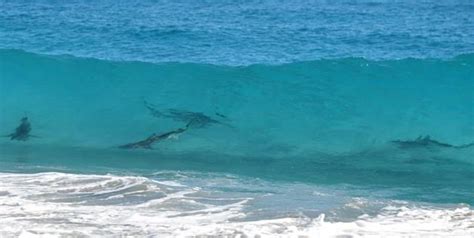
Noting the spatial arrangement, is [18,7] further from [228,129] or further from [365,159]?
[365,159]

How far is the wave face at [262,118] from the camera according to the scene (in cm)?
1073

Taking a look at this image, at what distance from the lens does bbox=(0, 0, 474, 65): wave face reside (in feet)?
58.1

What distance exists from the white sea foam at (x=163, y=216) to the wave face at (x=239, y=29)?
8011 mm

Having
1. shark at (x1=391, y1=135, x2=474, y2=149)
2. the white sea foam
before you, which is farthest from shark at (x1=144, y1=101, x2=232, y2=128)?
the white sea foam

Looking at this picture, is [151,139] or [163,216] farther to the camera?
[151,139]

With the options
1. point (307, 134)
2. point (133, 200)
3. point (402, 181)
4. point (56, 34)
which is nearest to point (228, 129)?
point (307, 134)

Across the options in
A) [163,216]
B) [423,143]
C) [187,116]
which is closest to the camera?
[163,216]

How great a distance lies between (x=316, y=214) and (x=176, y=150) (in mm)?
3921

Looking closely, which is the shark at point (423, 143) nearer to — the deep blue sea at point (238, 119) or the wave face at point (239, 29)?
the deep blue sea at point (238, 119)

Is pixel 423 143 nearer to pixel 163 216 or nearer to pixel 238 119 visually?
pixel 238 119

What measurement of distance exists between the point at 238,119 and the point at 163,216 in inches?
222

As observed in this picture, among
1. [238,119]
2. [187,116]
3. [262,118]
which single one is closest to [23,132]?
[187,116]

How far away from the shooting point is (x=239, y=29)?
774 inches

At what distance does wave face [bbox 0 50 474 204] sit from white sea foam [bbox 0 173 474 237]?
113cm
